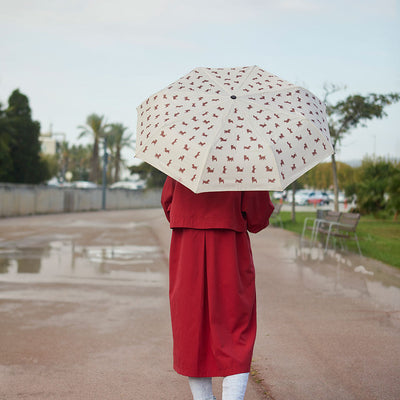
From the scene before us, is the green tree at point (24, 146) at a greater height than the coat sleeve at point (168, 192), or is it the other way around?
the green tree at point (24, 146)

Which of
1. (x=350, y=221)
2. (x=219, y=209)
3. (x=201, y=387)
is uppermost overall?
(x=219, y=209)

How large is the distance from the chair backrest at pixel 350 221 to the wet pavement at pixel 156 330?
44.2 inches

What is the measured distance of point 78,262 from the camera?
9883 millimetres

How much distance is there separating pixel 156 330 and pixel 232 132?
9.78 feet

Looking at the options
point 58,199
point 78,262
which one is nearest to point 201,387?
point 78,262

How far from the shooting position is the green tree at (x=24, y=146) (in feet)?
128

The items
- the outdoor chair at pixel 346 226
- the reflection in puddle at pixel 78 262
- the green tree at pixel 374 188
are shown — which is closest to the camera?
the reflection in puddle at pixel 78 262

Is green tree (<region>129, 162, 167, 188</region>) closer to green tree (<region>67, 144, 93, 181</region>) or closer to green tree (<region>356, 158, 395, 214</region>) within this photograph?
green tree (<region>356, 158, 395, 214</region>)

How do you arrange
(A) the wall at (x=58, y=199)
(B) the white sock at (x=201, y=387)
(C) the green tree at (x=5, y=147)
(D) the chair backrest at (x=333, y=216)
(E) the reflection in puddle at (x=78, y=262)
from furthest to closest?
(C) the green tree at (x=5, y=147)
(A) the wall at (x=58, y=199)
(D) the chair backrest at (x=333, y=216)
(E) the reflection in puddle at (x=78, y=262)
(B) the white sock at (x=201, y=387)

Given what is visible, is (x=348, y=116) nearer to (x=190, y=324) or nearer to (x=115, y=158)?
(x=190, y=324)

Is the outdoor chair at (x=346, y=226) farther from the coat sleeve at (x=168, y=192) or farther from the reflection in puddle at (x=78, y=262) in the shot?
the coat sleeve at (x=168, y=192)

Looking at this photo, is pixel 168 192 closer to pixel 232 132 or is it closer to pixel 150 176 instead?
pixel 232 132

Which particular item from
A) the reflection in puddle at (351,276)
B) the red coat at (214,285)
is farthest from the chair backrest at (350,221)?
the red coat at (214,285)

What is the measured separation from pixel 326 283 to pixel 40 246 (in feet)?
23.1
